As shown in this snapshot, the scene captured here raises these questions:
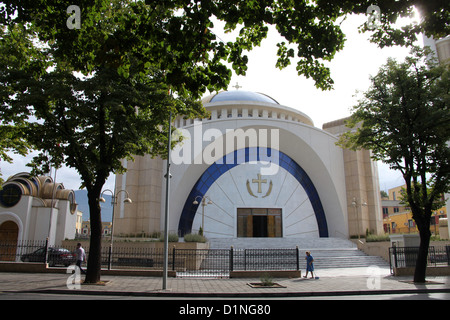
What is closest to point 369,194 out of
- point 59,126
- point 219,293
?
point 219,293

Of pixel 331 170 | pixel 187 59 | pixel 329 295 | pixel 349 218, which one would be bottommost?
pixel 329 295

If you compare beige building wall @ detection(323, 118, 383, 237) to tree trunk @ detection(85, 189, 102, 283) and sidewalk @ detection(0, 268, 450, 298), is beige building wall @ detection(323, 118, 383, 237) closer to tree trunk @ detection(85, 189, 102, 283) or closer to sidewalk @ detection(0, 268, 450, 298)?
sidewalk @ detection(0, 268, 450, 298)

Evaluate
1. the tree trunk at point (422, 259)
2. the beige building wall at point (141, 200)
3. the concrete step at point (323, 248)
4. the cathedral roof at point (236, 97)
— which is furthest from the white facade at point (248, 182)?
the tree trunk at point (422, 259)

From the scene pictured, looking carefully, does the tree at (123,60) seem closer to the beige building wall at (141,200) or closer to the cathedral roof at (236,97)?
the beige building wall at (141,200)

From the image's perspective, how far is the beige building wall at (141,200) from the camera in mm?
28406

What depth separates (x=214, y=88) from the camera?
6.83 m

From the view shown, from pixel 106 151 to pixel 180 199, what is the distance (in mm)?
17128

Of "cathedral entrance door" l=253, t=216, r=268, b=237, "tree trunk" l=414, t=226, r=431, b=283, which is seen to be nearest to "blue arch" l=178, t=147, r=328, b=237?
"cathedral entrance door" l=253, t=216, r=268, b=237

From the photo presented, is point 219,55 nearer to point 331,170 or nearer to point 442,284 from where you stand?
point 442,284

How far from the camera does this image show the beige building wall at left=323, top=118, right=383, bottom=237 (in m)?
30.9

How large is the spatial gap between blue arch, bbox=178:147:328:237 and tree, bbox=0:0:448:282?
17.1m

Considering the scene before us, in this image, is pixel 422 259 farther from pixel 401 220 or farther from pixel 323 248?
pixel 401 220

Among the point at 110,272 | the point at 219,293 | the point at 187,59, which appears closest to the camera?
the point at 187,59

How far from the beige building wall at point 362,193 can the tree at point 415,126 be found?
16.7m
